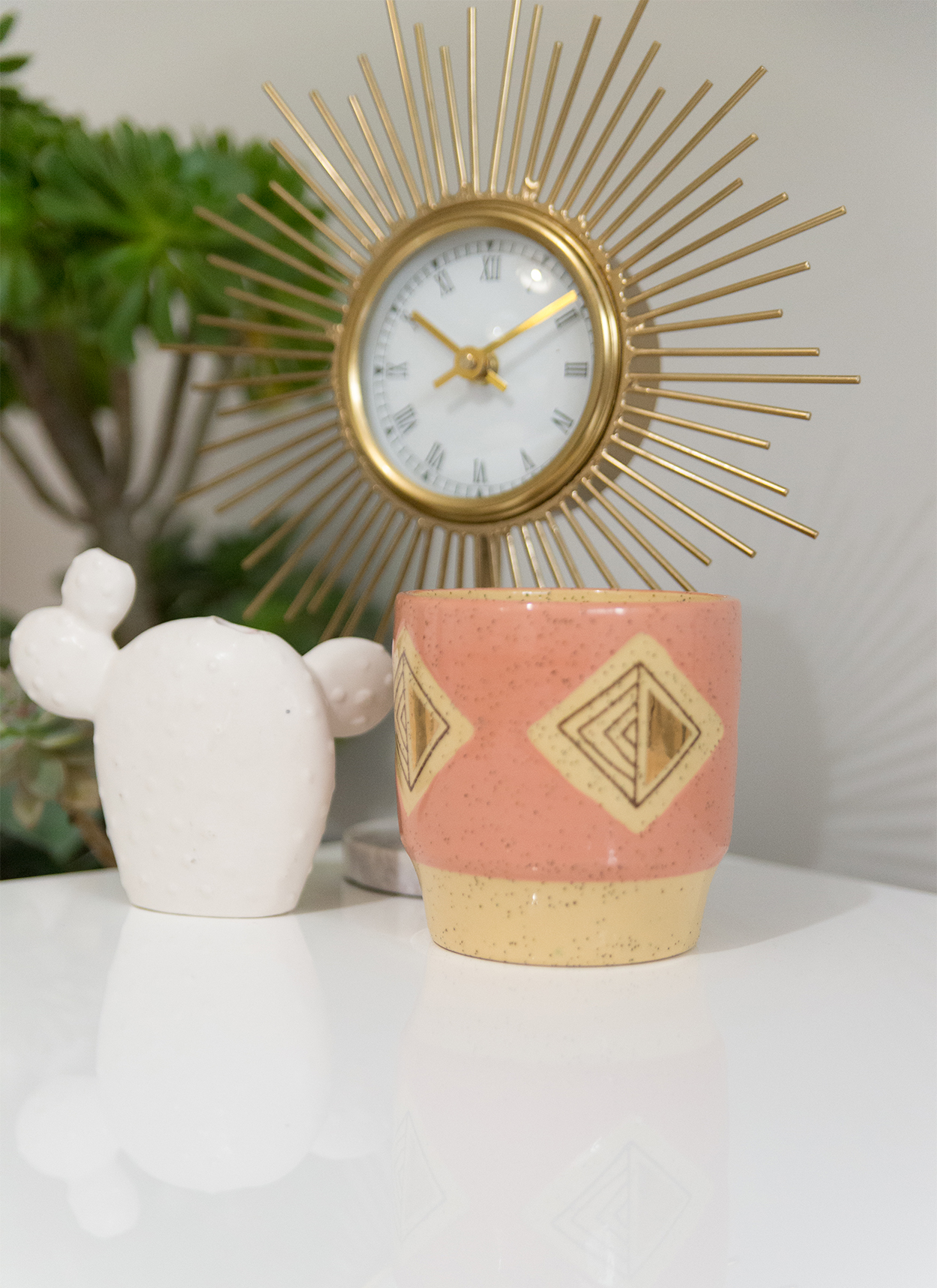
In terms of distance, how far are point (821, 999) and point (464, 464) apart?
0.37m

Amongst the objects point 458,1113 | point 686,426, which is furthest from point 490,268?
point 458,1113

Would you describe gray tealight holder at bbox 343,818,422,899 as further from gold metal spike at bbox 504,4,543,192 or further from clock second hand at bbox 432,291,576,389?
gold metal spike at bbox 504,4,543,192

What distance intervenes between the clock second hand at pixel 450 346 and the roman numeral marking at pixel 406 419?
27 mm

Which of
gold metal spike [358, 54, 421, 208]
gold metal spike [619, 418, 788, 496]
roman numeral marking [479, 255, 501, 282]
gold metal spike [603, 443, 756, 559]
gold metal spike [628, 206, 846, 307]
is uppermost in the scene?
gold metal spike [358, 54, 421, 208]

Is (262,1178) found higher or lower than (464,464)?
lower

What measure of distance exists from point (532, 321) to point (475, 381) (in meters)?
0.05

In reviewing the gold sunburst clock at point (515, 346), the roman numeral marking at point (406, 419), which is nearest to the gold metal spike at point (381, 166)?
the gold sunburst clock at point (515, 346)

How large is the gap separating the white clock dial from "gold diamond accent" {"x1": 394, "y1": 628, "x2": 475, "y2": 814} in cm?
15

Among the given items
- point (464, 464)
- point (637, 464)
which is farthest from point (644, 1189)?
point (637, 464)

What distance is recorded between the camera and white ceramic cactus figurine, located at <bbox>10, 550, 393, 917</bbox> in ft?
2.12

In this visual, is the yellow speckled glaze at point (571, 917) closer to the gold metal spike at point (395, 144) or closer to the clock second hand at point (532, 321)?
the clock second hand at point (532, 321)

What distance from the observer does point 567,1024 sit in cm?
50

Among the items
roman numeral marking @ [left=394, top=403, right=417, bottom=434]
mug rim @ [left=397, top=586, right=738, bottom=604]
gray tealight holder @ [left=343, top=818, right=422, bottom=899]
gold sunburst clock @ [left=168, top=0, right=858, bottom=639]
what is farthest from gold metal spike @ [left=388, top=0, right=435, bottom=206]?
gray tealight holder @ [left=343, top=818, right=422, bottom=899]

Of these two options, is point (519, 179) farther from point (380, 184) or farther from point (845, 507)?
point (845, 507)
